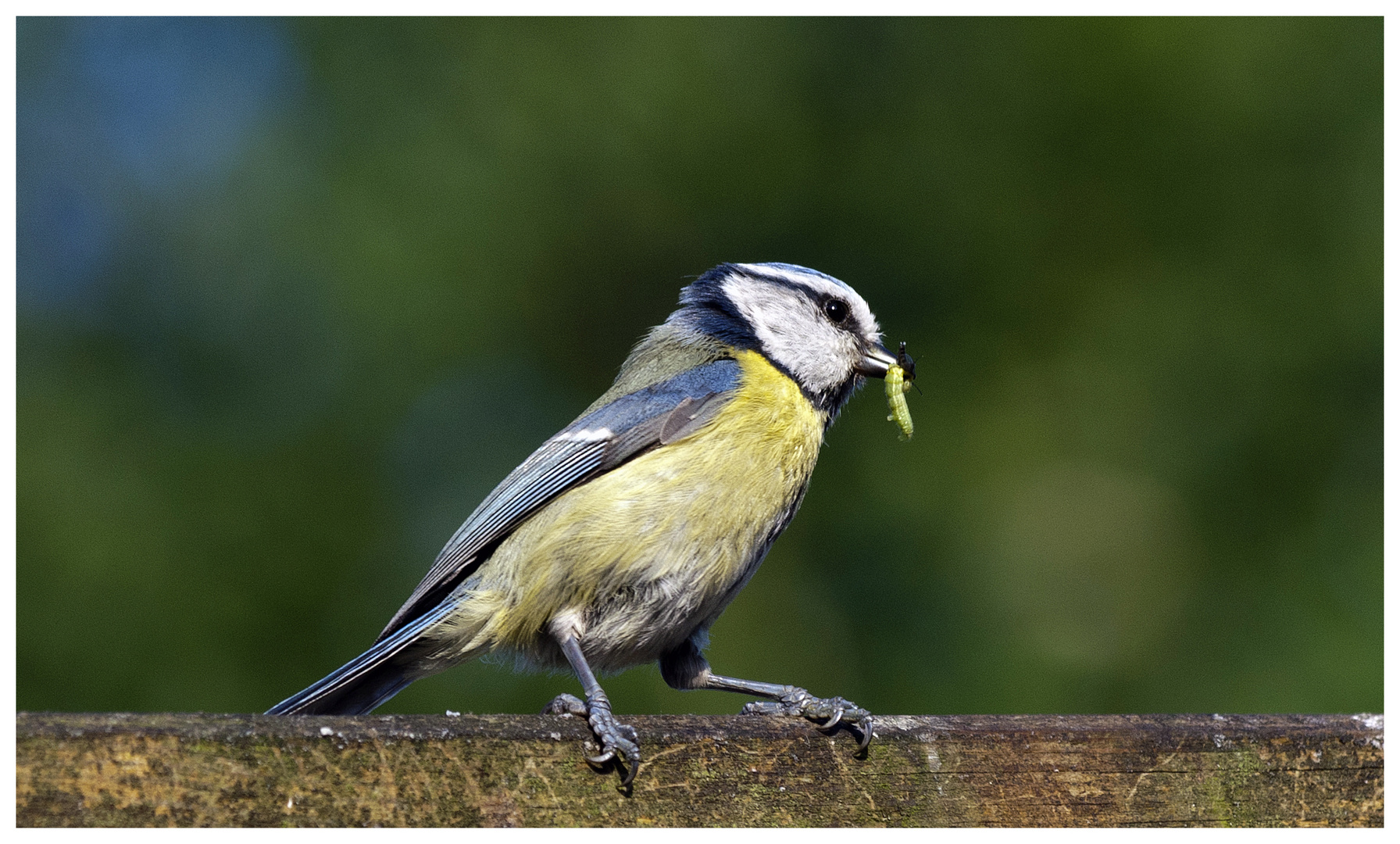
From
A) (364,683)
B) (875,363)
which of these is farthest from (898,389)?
(364,683)

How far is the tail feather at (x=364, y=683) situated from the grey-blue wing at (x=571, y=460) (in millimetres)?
55

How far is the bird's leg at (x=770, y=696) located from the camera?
201 cm

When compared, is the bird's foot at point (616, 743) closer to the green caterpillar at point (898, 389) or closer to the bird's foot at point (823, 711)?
the bird's foot at point (823, 711)

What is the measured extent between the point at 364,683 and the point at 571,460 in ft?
1.97

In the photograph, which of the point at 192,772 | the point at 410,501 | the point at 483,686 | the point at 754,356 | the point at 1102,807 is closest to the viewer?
the point at 192,772

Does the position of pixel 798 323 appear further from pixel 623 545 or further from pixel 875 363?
pixel 623 545

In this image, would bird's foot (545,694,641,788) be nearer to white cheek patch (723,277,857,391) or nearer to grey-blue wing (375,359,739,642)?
grey-blue wing (375,359,739,642)

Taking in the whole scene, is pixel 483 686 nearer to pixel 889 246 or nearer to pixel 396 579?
pixel 396 579

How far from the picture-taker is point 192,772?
5.16ft

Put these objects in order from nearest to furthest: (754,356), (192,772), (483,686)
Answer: (192,772) → (754,356) → (483,686)

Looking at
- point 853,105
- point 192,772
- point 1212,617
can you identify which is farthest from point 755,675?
point 192,772

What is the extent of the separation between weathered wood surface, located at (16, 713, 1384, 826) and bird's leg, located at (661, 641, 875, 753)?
0.06 meters

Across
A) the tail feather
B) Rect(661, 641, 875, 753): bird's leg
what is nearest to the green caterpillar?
Rect(661, 641, 875, 753): bird's leg

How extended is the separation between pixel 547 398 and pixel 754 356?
177 cm
